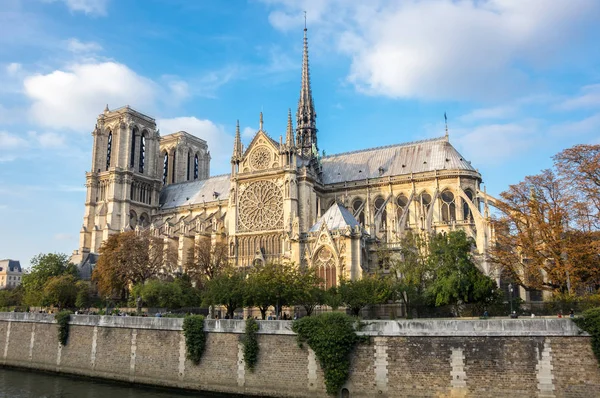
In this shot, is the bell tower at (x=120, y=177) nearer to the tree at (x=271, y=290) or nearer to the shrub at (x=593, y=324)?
the tree at (x=271, y=290)

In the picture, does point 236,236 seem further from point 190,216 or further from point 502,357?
point 502,357


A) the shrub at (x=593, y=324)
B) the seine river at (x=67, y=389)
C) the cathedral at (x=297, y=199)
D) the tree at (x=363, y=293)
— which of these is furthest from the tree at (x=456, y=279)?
the seine river at (x=67, y=389)

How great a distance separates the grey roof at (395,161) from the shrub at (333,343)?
36477mm

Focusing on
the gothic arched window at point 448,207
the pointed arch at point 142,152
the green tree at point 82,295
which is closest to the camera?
the green tree at point 82,295

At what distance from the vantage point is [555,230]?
103 ft

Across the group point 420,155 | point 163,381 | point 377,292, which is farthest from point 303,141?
point 163,381

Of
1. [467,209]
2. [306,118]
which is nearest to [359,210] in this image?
[467,209]

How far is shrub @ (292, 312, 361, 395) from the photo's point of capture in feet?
79.6

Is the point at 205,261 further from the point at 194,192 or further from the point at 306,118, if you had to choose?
the point at 306,118

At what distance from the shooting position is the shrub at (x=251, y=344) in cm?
2689

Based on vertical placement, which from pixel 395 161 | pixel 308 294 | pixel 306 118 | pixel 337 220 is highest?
pixel 306 118

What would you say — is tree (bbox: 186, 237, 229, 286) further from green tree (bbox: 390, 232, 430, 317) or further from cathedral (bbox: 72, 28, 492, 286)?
green tree (bbox: 390, 232, 430, 317)

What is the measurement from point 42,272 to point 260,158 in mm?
25097

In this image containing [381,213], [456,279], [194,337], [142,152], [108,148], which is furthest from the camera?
[142,152]
